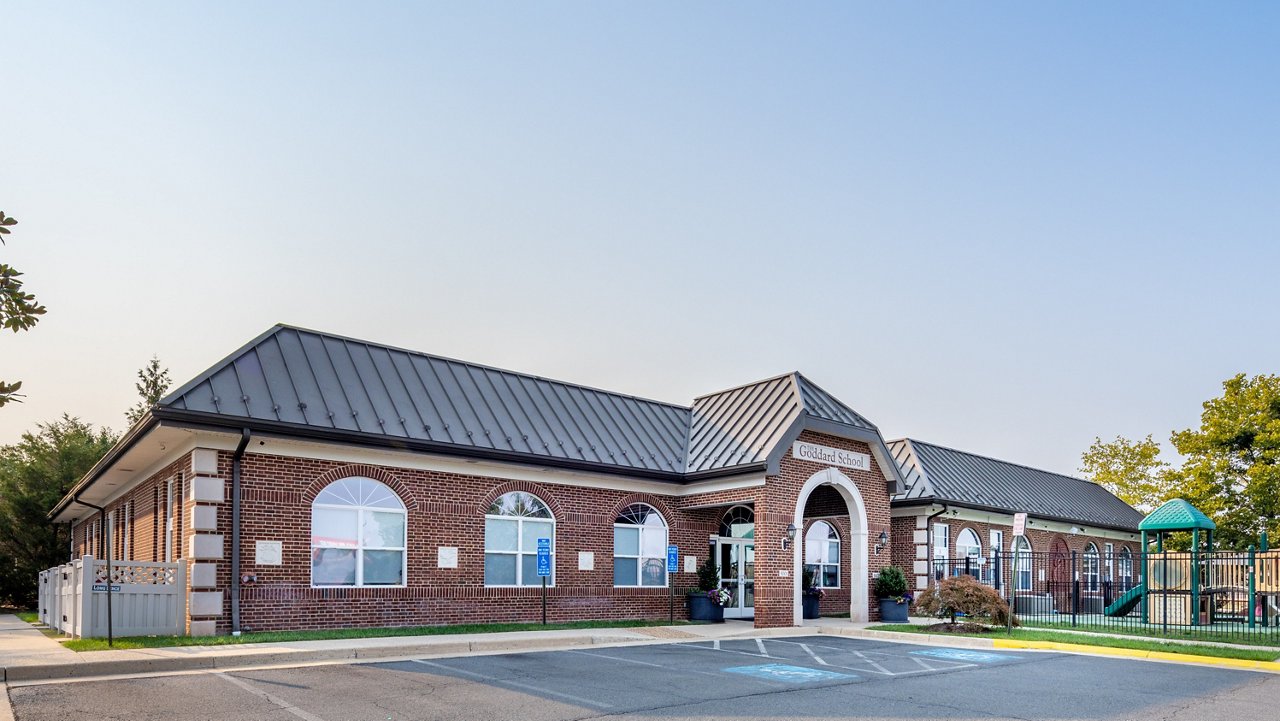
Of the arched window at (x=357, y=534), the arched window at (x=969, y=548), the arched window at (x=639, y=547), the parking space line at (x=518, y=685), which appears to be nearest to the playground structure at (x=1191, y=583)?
the arched window at (x=969, y=548)

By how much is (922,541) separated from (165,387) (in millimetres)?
45461

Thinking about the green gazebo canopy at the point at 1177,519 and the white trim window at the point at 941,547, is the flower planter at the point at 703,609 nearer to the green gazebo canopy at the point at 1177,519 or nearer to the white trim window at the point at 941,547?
the white trim window at the point at 941,547

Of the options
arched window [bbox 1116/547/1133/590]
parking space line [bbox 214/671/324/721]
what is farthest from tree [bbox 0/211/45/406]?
arched window [bbox 1116/547/1133/590]

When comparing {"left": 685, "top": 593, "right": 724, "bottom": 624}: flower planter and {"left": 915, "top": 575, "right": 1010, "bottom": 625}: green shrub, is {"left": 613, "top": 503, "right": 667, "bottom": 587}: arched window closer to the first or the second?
{"left": 685, "top": 593, "right": 724, "bottom": 624}: flower planter

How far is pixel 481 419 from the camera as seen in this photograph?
21.2m

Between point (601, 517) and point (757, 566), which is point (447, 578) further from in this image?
point (757, 566)

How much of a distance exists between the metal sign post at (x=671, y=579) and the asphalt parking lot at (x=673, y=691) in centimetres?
725

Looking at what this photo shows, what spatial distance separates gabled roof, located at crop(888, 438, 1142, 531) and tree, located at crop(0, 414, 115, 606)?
31.2m

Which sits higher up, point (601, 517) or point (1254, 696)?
point (601, 517)

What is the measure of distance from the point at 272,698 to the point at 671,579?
45.6 ft

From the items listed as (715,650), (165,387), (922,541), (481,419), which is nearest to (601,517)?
(481,419)

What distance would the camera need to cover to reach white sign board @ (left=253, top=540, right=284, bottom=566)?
17.2m

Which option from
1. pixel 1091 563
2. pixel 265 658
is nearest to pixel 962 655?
pixel 265 658

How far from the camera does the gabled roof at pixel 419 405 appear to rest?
57.7 feet
